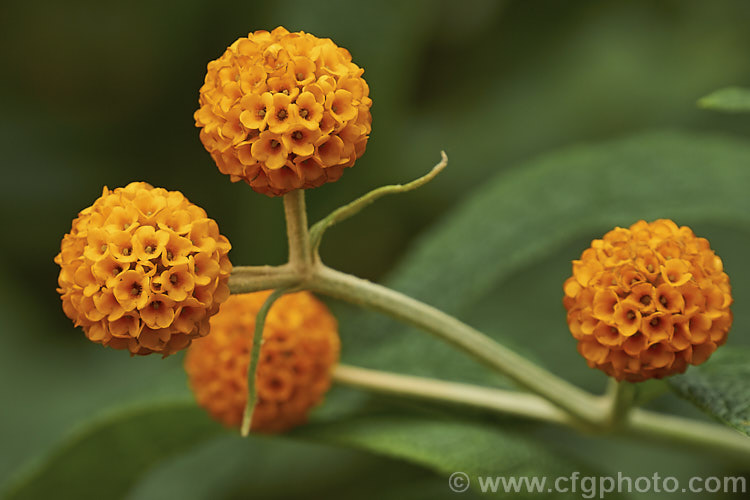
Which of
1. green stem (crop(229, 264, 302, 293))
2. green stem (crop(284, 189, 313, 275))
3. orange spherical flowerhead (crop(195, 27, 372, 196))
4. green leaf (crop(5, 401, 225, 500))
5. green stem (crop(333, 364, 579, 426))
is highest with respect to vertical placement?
orange spherical flowerhead (crop(195, 27, 372, 196))

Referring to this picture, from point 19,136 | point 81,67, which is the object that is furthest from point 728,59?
point 19,136

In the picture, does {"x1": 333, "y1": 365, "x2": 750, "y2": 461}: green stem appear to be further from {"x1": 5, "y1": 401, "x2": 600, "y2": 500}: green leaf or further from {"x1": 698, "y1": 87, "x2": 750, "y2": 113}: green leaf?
{"x1": 698, "y1": 87, "x2": 750, "y2": 113}: green leaf

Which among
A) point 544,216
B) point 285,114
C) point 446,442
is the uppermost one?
point 285,114

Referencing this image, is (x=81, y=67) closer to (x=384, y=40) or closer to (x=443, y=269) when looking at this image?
(x=384, y=40)

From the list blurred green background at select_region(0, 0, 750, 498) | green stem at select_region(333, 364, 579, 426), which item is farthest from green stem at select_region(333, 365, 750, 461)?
blurred green background at select_region(0, 0, 750, 498)

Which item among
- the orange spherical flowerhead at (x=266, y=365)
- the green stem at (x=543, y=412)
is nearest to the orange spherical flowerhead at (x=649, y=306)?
the green stem at (x=543, y=412)

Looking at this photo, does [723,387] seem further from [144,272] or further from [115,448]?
[115,448]

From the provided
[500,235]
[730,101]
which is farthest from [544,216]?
[730,101]
